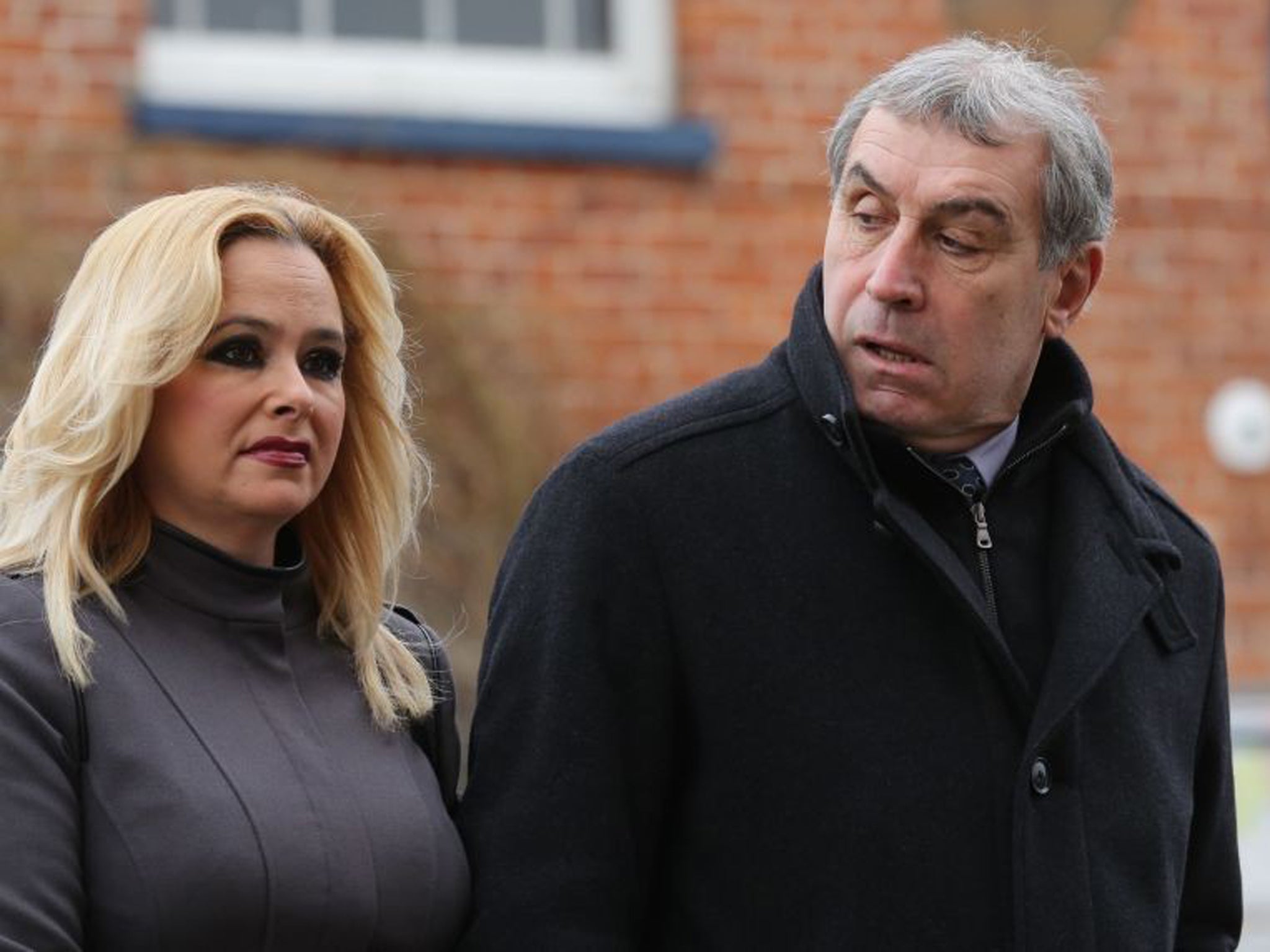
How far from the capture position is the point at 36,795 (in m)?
2.98

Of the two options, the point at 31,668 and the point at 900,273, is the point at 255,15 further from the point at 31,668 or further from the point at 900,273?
the point at 31,668

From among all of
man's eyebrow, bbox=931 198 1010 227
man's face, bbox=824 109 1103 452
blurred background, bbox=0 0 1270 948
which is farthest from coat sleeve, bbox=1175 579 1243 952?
blurred background, bbox=0 0 1270 948

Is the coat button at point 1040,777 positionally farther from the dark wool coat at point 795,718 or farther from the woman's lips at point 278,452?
the woman's lips at point 278,452

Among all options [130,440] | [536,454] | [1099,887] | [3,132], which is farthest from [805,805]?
[3,132]

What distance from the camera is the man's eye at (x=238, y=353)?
3.27 m

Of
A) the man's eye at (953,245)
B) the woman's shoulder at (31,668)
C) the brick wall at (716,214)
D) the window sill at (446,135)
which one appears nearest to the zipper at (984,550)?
the man's eye at (953,245)

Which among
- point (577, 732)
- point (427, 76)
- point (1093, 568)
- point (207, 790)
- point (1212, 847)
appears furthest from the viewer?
point (427, 76)

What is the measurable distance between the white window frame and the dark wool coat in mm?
3868

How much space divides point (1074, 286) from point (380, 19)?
4.06 metres

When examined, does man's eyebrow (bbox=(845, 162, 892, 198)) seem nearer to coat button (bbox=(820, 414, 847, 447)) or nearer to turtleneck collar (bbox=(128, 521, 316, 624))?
coat button (bbox=(820, 414, 847, 447))

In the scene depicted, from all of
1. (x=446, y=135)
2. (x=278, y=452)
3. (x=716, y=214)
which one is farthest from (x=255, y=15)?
(x=278, y=452)

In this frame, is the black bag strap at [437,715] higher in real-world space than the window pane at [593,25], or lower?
lower

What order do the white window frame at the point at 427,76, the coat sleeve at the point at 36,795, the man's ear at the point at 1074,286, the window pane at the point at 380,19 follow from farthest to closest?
1. the window pane at the point at 380,19
2. the white window frame at the point at 427,76
3. the man's ear at the point at 1074,286
4. the coat sleeve at the point at 36,795

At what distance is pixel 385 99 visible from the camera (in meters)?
7.21
